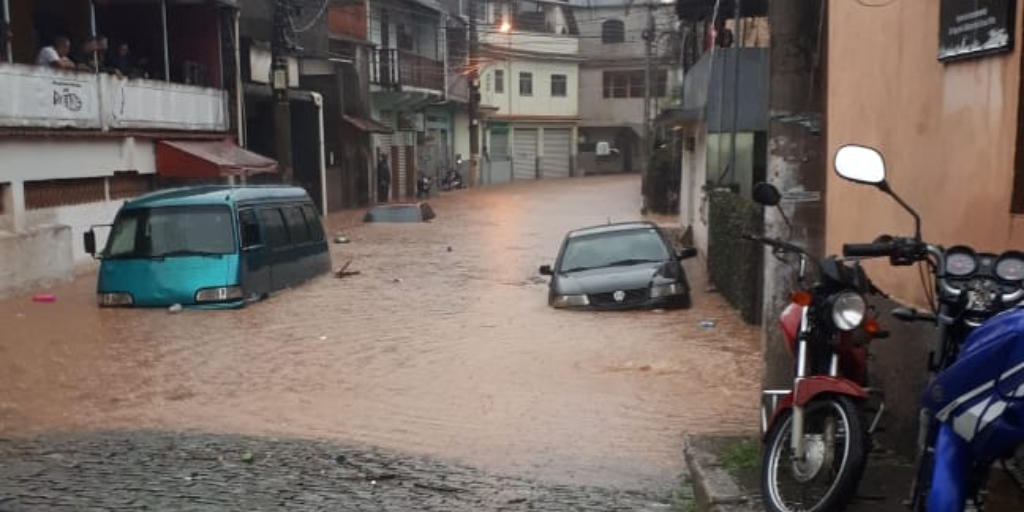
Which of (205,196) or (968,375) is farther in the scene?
(205,196)

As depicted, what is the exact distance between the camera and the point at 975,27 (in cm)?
490

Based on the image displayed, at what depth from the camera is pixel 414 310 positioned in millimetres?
15648

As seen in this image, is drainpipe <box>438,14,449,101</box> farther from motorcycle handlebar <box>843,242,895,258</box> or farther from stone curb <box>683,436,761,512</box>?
motorcycle handlebar <box>843,242,895,258</box>

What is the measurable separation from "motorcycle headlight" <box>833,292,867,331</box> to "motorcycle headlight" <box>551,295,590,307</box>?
1016 cm

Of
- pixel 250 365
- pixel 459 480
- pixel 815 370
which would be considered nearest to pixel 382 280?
pixel 250 365

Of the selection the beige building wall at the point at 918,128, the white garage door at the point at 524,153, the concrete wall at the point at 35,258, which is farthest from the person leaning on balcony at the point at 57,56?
the white garage door at the point at 524,153

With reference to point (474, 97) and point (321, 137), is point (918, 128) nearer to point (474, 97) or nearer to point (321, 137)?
point (321, 137)

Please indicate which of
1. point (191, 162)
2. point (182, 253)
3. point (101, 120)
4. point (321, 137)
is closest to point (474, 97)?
point (321, 137)

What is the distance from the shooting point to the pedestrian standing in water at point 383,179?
138 ft

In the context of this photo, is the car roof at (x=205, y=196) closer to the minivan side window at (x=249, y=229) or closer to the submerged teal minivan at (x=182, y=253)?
the submerged teal minivan at (x=182, y=253)

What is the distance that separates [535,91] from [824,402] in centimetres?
5911

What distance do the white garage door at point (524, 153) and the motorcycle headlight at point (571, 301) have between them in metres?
47.5

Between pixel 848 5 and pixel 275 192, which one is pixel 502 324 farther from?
pixel 848 5

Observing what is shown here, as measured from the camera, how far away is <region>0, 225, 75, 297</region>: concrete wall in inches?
622
